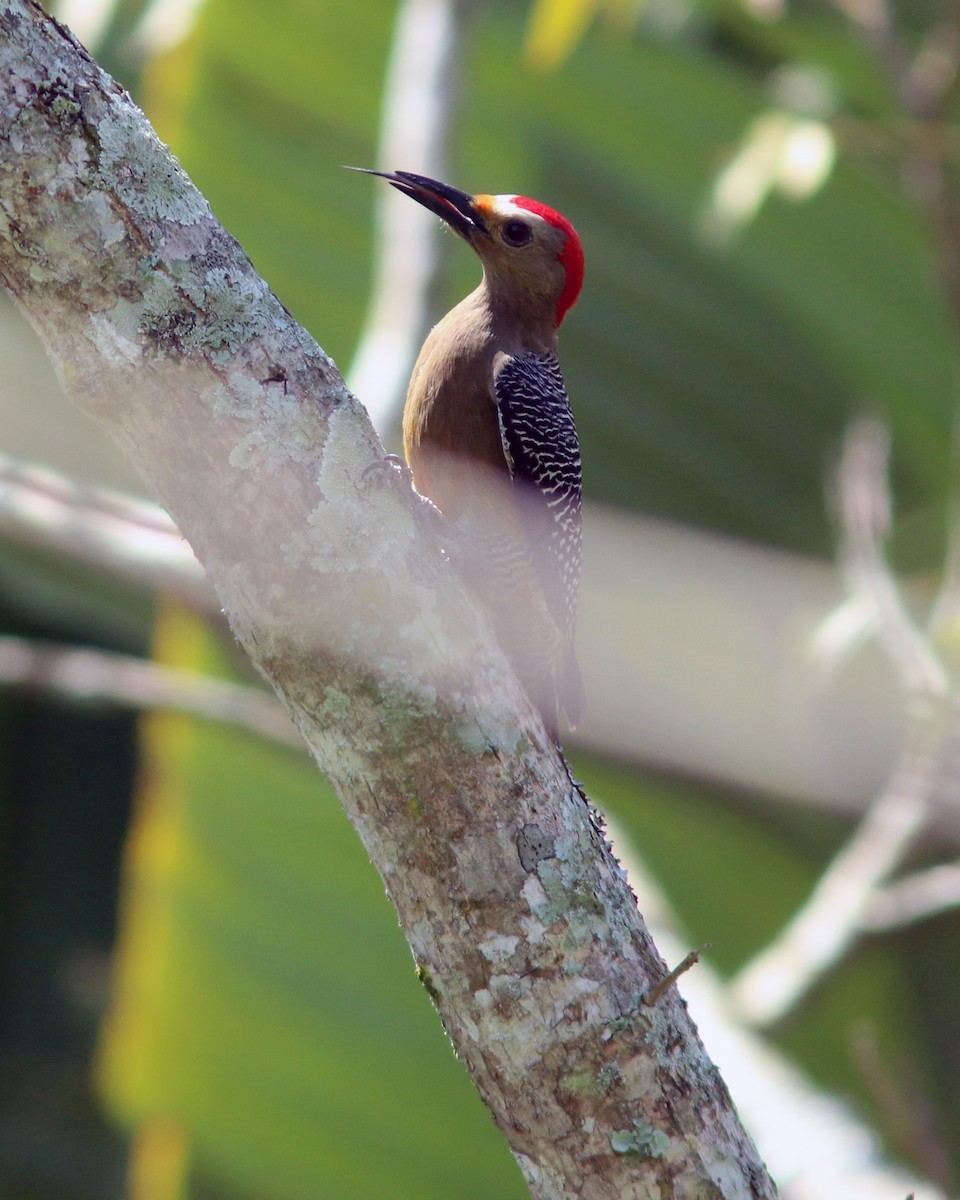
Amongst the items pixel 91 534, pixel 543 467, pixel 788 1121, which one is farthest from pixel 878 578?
pixel 91 534

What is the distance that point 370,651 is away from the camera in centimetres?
221

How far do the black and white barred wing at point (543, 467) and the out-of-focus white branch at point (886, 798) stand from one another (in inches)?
37.7

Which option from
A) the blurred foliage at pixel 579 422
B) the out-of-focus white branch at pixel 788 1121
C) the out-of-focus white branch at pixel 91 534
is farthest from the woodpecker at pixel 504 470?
the blurred foliage at pixel 579 422

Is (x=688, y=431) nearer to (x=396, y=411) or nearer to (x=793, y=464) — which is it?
(x=793, y=464)

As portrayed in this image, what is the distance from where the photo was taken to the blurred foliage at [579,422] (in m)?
6.73

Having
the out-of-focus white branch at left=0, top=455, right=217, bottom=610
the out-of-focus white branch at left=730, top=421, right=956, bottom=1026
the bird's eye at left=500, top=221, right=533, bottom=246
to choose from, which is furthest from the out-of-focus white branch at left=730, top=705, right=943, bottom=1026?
the out-of-focus white branch at left=0, top=455, right=217, bottom=610

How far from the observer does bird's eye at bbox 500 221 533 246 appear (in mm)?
4402

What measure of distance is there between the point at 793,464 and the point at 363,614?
22.3ft

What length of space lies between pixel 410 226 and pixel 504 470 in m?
1.09

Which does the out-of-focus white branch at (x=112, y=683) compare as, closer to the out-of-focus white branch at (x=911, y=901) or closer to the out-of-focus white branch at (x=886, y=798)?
the out-of-focus white branch at (x=886, y=798)

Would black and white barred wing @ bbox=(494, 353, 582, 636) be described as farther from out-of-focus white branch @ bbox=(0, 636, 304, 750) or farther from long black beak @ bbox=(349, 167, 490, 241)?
out-of-focus white branch @ bbox=(0, 636, 304, 750)

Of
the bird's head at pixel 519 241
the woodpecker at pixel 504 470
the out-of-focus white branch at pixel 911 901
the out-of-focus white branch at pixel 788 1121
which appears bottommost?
the out-of-focus white branch at pixel 788 1121

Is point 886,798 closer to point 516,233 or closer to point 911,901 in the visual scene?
point 911,901

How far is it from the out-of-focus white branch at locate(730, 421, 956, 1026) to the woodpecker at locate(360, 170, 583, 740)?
98 cm
